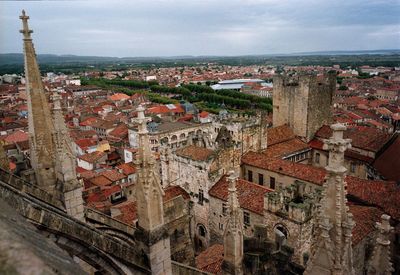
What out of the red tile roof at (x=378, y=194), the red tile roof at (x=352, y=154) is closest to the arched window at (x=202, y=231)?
the red tile roof at (x=378, y=194)

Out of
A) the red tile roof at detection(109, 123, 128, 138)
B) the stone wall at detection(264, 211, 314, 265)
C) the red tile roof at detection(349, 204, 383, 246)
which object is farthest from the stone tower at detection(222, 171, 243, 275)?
the red tile roof at detection(109, 123, 128, 138)

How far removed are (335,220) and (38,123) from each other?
9.73 meters

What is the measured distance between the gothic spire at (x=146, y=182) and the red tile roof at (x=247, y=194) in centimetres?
1497

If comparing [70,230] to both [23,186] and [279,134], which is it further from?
[279,134]

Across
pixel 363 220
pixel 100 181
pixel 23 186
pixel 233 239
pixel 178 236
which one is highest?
pixel 23 186

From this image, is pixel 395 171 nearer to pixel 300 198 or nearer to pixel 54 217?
pixel 300 198

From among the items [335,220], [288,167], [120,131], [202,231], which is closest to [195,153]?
[202,231]

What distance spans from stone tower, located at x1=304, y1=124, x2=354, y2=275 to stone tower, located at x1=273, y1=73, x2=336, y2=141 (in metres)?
31.8

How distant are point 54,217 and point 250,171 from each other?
78.5 feet

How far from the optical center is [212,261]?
17.3 m

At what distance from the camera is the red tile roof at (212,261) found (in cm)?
1641

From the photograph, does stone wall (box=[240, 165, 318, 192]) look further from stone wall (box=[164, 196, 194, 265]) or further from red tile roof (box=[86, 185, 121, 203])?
stone wall (box=[164, 196, 194, 265])

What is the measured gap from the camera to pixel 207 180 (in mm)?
24453

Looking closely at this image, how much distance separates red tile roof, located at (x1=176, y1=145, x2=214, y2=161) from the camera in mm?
25000
